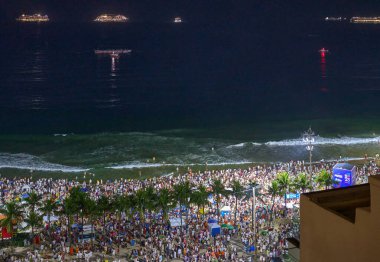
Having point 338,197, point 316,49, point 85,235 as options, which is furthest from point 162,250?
point 316,49

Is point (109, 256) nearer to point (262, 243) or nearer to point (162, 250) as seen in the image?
point (162, 250)

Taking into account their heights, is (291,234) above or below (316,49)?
below

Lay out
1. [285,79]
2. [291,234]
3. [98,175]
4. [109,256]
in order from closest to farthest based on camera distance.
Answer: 1. [109,256]
2. [291,234]
3. [98,175]
4. [285,79]

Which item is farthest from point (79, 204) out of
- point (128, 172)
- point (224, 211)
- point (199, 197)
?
point (128, 172)

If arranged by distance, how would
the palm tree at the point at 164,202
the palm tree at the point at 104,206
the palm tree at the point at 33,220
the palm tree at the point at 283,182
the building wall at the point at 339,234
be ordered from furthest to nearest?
the palm tree at the point at 283,182
the palm tree at the point at 164,202
the palm tree at the point at 104,206
the palm tree at the point at 33,220
the building wall at the point at 339,234

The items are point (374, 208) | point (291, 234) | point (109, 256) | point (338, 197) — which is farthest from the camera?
point (291, 234)

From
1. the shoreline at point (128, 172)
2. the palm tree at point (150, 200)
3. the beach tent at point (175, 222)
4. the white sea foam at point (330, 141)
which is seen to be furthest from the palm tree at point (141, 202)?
the white sea foam at point (330, 141)

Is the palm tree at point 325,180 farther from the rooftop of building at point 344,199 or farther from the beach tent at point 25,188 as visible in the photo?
the rooftop of building at point 344,199
